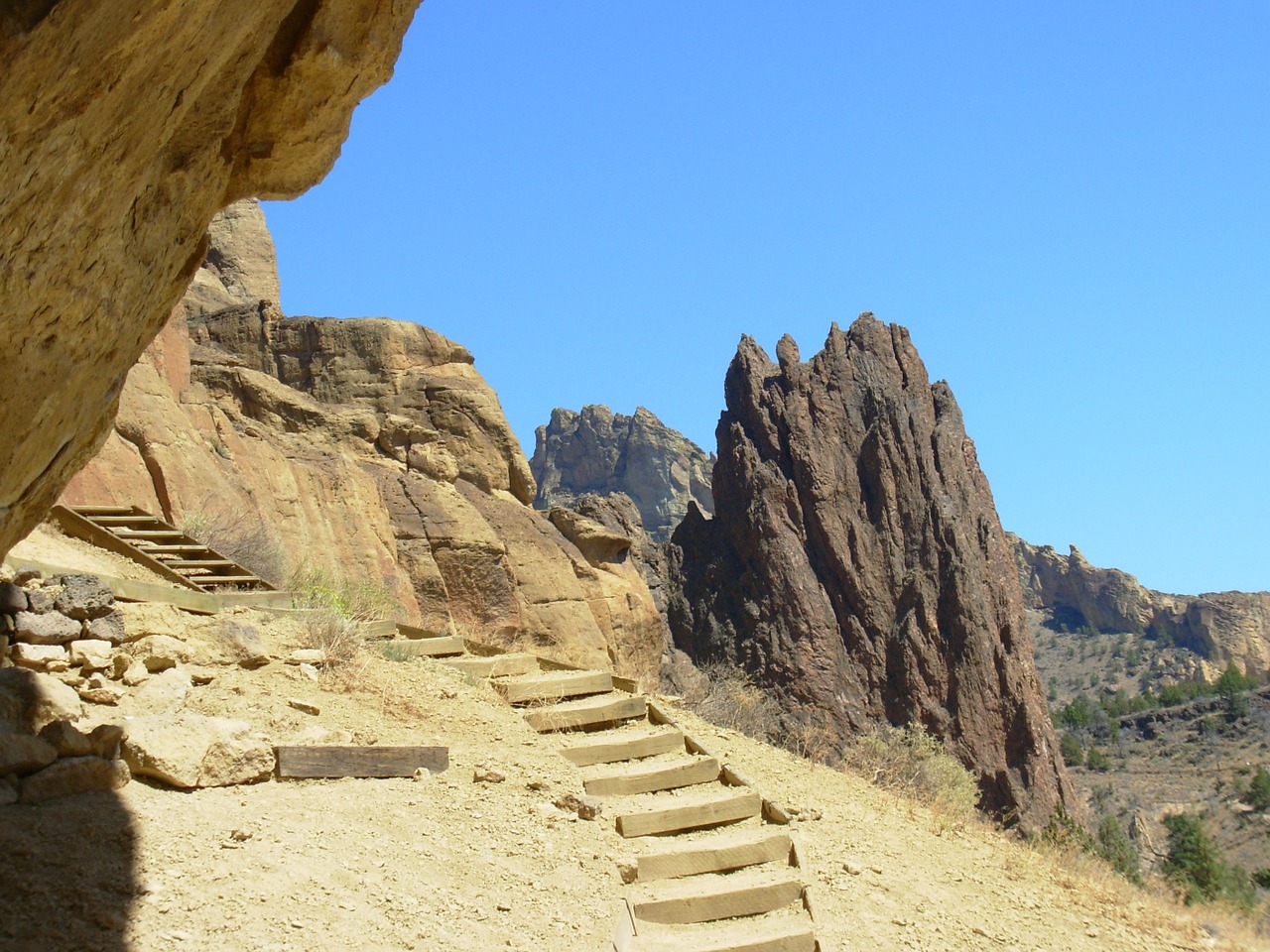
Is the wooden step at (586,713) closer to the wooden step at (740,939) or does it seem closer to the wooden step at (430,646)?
the wooden step at (430,646)

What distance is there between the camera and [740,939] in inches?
285

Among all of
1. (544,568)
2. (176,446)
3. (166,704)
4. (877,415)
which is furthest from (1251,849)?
(166,704)

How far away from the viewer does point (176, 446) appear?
14414 mm

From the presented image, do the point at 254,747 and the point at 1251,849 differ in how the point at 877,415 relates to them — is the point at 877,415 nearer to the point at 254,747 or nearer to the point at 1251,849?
the point at 1251,849

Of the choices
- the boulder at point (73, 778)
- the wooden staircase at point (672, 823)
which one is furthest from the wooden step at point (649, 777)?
the boulder at point (73, 778)

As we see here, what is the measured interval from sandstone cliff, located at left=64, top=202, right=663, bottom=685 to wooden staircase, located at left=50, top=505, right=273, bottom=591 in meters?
1.05

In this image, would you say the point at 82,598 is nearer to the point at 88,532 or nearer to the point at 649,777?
the point at 88,532

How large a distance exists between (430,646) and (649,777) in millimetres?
3414

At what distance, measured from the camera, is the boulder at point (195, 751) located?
22.4 ft

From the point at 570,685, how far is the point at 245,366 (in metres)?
11.2

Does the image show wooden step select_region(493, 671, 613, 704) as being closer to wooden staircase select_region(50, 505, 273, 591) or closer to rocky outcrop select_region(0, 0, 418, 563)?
wooden staircase select_region(50, 505, 273, 591)

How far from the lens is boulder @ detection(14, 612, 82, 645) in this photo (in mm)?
7660

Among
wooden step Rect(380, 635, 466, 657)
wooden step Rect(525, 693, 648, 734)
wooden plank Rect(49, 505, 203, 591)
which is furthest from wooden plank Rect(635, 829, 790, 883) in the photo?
wooden plank Rect(49, 505, 203, 591)

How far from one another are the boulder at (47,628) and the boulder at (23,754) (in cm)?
163
